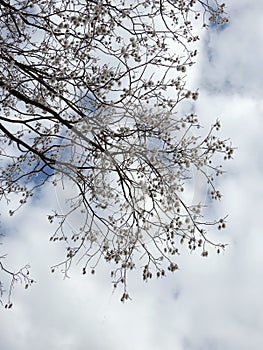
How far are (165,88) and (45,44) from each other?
1.36 metres

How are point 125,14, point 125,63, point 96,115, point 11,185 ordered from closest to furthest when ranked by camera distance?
1. point 96,115
2. point 125,63
3. point 125,14
4. point 11,185

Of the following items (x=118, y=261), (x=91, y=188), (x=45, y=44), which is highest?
(x=45, y=44)

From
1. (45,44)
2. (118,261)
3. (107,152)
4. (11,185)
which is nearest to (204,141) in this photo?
(107,152)

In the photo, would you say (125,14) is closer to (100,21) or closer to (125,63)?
(100,21)

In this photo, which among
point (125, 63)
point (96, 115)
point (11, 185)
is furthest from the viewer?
point (11, 185)

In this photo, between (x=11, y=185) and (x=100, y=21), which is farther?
(x=11, y=185)

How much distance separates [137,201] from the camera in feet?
14.0

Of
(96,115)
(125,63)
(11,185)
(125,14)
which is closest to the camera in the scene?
(96,115)

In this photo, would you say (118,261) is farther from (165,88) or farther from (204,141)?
(165,88)

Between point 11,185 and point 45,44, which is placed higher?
point 45,44

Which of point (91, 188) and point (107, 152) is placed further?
point (91, 188)

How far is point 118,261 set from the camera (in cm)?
410

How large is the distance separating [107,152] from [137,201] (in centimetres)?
58

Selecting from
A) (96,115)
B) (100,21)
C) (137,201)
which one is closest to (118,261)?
(137,201)
